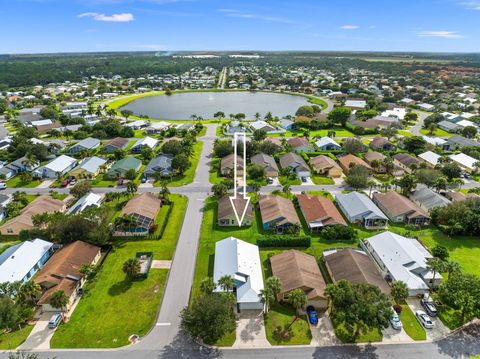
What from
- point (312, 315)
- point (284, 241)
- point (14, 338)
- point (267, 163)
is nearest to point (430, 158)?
point (267, 163)

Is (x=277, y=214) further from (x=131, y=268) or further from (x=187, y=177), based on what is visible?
(x=187, y=177)

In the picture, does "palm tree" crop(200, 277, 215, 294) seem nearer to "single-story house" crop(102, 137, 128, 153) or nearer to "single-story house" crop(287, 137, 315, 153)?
"single-story house" crop(287, 137, 315, 153)

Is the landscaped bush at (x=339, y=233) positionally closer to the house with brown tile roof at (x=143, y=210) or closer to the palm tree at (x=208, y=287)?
the palm tree at (x=208, y=287)

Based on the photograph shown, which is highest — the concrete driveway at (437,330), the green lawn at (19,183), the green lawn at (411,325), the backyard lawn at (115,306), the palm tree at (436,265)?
the palm tree at (436,265)

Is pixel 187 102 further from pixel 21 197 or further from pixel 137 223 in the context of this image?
pixel 137 223

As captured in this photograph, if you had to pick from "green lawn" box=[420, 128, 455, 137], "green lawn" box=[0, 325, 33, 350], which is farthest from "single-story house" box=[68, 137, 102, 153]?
"green lawn" box=[420, 128, 455, 137]

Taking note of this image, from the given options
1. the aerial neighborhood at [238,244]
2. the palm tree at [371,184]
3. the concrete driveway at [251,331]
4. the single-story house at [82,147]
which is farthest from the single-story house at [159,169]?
the concrete driveway at [251,331]
